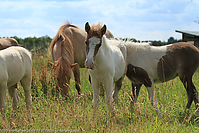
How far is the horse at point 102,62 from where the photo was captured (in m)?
3.13

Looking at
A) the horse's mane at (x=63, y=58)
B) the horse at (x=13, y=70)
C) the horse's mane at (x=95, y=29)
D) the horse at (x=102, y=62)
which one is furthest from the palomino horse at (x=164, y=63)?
the horse at (x=13, y=70)

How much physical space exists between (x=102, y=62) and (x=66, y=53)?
1.86 meters

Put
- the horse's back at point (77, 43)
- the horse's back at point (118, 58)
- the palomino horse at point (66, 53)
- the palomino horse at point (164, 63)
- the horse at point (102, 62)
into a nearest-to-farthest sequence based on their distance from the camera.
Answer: the horse at point (102, 62)
the horse's back at point (118, 58)
the palomino horse at point (164, 63)
the palomino horse at point (66, 53)
the horse's back at point (77, 43)

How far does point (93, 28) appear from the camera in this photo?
324 cm

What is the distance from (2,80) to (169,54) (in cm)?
343

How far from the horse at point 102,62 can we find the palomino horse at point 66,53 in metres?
0.40

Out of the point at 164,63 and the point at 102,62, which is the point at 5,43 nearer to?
the point at 102,62

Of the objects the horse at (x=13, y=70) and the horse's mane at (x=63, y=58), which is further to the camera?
the horse's mane at (x=63, y=58)

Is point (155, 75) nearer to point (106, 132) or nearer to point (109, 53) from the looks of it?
point (109, 53)

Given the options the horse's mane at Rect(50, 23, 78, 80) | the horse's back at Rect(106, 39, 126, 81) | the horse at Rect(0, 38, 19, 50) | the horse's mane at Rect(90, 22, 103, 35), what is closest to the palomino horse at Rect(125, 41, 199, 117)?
the horse's back at Rect(106, 39, 126, 81)

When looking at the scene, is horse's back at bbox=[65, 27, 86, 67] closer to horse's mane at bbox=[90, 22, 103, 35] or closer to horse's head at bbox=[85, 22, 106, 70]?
horse's mane at bbox=[90, 22, 103, 35]

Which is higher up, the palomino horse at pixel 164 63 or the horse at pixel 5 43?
the horse at pixel 5 43

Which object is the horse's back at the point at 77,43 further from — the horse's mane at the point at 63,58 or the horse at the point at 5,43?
the horse at the point at 5,43

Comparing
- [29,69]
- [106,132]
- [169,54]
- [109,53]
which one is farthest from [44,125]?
[169,54]
